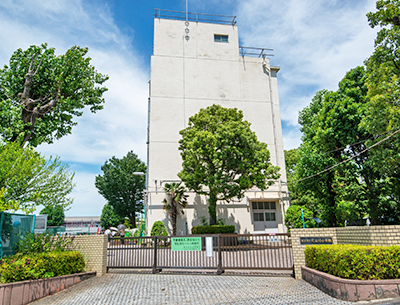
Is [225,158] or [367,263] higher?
[225,158]

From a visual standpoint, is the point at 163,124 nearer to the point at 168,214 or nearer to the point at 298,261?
the point at 168,214

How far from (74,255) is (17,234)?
6.88 ft

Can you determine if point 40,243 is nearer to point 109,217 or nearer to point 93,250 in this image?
point 93,250

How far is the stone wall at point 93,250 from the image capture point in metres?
10.4

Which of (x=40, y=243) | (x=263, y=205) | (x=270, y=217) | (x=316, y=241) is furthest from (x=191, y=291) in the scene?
(x=270, y=217)

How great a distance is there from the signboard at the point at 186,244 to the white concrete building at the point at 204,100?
46.6 feet

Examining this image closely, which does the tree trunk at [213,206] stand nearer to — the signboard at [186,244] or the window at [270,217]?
the window at [270,217]

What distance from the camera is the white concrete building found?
25.1 m

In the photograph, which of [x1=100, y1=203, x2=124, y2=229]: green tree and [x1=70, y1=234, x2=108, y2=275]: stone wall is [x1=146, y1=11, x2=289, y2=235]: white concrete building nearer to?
[x1=70, y1=234, x2=108, y2=275]: stone wall

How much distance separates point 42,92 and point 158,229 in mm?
12808

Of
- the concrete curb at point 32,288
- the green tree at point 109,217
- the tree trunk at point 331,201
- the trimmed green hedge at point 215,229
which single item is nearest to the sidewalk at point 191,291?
the concrete curb at point 32,288

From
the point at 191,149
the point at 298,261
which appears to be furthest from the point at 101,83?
the point at 298,261

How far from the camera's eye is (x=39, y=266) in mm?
8352

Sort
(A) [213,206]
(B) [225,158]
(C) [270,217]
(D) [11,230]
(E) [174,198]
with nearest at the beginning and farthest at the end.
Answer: (D) [11,230] < (B) [225,158] < (A) [213,206] < (E) [174,198] < (C) [270,217]
